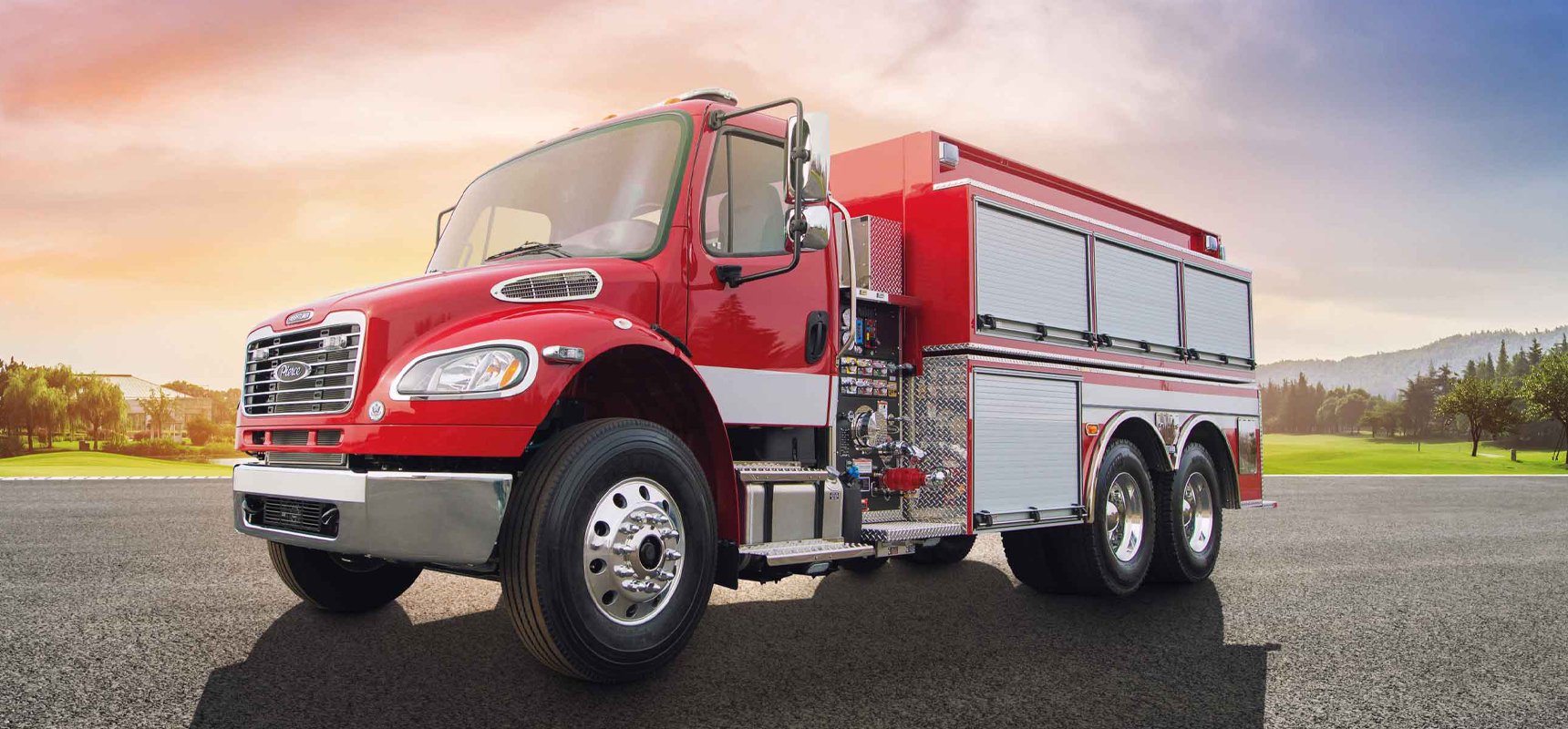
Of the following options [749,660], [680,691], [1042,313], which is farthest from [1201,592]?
[680,691]

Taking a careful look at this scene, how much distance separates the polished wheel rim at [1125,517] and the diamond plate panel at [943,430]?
6.43 feet

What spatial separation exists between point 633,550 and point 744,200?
202 cm

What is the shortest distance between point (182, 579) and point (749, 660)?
176 inches

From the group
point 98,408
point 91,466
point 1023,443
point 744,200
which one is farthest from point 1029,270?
point 98,408

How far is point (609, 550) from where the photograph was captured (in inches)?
169

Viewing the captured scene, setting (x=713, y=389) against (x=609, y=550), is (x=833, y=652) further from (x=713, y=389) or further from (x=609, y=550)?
(x=609, y=550)

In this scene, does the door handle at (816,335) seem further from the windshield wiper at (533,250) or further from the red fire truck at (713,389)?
the windshield wiper at (533,250)

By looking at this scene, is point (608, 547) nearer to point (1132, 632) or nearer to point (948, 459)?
point (948, 459)

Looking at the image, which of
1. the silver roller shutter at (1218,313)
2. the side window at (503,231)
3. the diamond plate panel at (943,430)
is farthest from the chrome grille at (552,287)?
the silver roller shutter at (1218,313)

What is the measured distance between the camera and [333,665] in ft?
15.8

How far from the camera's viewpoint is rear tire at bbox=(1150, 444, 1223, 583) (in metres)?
8.50

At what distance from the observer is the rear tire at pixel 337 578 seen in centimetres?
565

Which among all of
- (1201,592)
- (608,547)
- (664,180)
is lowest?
(1201,592)

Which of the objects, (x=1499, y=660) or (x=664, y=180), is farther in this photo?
(x=1499, y=660)
